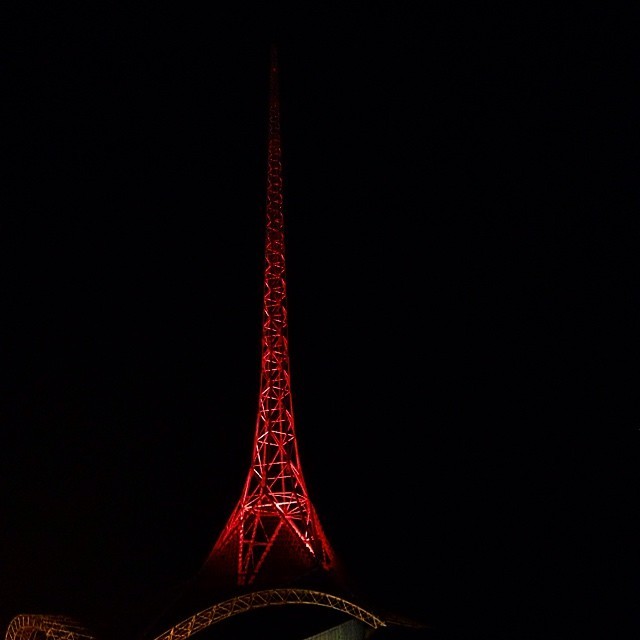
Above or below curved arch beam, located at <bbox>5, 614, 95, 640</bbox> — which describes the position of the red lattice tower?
above

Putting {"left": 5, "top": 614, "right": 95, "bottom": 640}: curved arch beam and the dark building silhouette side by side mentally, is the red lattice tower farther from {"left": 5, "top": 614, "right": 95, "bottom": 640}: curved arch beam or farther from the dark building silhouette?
{"left": 5, "top": 614, "right": 95, "bottom": 640}: curved arch beam

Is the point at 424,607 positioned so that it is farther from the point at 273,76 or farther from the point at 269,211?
the point at 273,76

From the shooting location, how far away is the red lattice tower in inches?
629

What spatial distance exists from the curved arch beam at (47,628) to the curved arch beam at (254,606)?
60.9 inches

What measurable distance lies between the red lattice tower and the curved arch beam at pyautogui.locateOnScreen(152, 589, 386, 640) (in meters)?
2.34

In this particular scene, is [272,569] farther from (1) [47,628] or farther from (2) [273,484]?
(1) [47,628]

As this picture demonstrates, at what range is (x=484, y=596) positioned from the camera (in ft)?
53.3

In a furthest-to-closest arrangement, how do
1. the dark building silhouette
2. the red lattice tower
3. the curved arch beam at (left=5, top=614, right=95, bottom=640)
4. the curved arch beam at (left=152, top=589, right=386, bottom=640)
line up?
the red lattice tower, the dark building silhouette, the curved arch beam at (left=152, top=589, right=386, bottom=640), the curved arch beam at (left=5, top=614, right=95, bottom=640)

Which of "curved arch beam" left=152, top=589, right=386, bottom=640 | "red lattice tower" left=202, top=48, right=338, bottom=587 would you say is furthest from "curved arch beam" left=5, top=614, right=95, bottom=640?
"red lattice tower" left=202, top=48, right=338, bottom=587

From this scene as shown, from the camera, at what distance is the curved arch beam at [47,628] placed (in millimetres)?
11773

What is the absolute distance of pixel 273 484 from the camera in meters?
17.7

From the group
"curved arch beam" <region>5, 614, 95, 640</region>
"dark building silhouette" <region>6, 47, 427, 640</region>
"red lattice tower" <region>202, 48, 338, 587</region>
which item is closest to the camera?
"curved arch beam" <region>5, 614, 95, 640</region>

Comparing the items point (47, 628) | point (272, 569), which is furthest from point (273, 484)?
point (47, 628)

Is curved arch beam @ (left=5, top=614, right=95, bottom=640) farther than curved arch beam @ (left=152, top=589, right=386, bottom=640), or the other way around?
curved arch beam @ (left=152, top=589, right=386, bottom=640)
